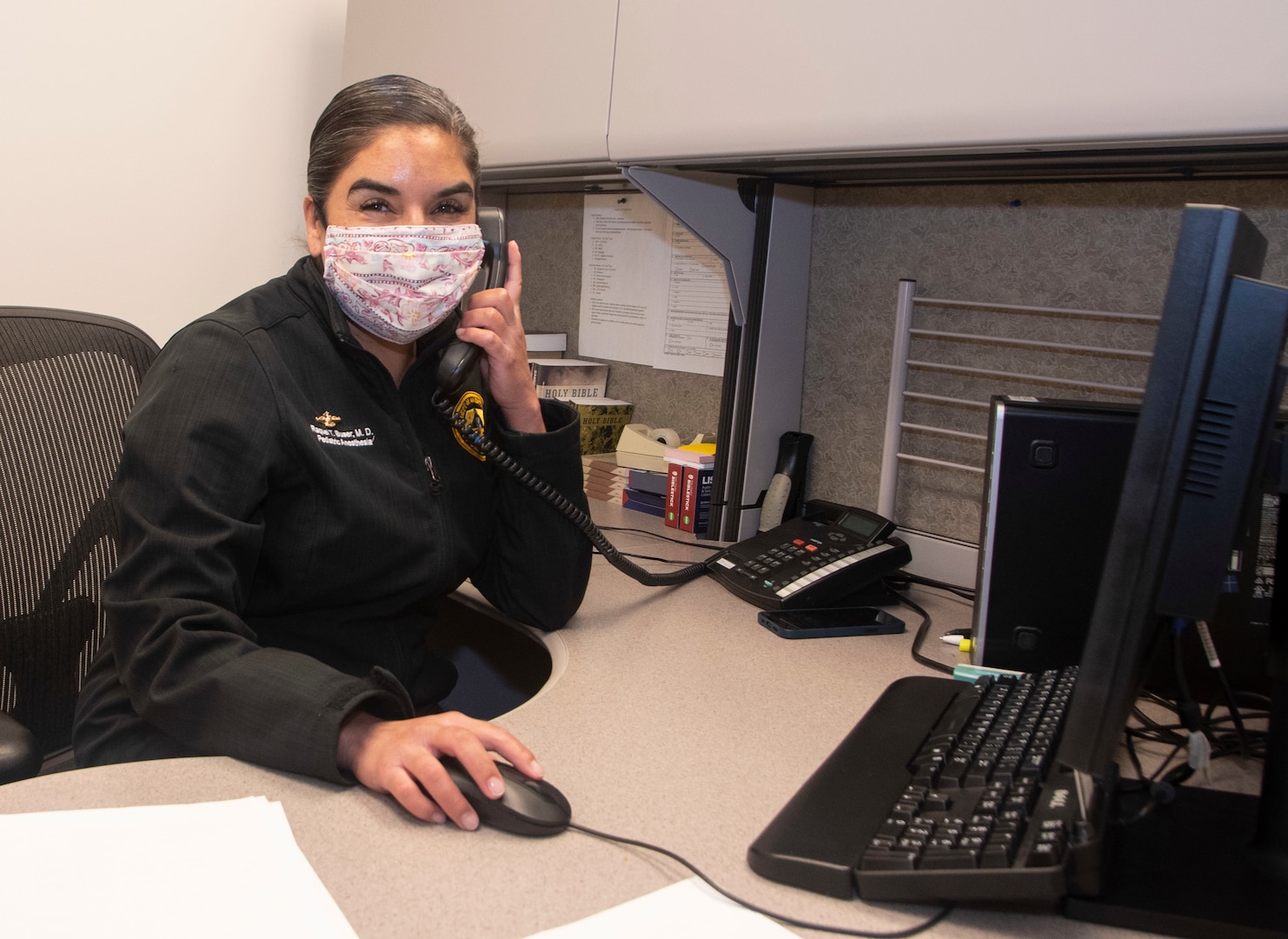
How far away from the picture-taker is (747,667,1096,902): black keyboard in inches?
20.1

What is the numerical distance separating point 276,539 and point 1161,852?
2.18 feet

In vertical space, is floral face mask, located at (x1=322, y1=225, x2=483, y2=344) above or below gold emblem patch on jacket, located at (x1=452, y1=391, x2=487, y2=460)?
above

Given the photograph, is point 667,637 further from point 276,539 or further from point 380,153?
point 380,153

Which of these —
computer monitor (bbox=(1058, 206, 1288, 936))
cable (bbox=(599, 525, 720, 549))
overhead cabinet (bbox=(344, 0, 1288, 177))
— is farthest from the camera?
cable (bbox=(599, 525, 720, 549))

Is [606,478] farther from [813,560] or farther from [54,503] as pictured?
[54,503]

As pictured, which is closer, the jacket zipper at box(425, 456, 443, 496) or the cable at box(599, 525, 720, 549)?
the jacket zipper at box(425, 456, 443, 496)

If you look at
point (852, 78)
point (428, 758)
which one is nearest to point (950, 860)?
point (428, 758)

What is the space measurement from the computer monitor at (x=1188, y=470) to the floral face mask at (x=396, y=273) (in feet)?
2.02

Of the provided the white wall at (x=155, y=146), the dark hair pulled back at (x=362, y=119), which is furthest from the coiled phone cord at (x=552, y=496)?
the white wall at (x=155, y=146)

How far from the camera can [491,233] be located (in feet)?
3.50

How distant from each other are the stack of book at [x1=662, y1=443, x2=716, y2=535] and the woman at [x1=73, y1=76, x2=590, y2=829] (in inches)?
10.7

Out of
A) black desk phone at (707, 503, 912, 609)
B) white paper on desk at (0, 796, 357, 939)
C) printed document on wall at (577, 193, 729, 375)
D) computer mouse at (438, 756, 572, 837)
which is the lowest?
white paper on desk at (0, 796, 357, 939)

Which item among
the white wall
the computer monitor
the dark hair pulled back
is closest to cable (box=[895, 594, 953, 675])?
the computer monitor

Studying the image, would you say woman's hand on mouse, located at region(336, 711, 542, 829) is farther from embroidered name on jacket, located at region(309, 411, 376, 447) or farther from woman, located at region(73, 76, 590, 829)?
embroidered name on jacket, located at region(309, 411, 376, 447)
